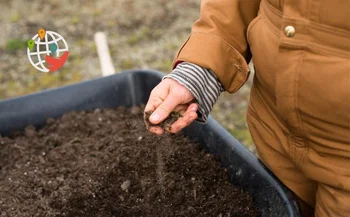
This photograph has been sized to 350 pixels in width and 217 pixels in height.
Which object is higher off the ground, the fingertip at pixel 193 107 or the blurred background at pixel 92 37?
the fingertip at pixel 193 107

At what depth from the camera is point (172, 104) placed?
3.16 feet

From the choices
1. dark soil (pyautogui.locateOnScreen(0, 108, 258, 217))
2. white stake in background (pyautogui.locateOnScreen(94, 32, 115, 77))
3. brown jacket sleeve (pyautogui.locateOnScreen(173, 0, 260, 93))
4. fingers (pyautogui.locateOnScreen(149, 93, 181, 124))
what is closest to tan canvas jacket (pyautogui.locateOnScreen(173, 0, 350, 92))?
brown jacket sleeve (pyautogui.locateOnScreen(173, 0, 260, 93))

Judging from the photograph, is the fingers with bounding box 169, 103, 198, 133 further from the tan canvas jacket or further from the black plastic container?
the black plastic container

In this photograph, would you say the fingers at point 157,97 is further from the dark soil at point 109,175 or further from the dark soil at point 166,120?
the dark soil at point 109,175

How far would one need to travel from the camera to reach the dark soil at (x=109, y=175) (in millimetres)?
1180

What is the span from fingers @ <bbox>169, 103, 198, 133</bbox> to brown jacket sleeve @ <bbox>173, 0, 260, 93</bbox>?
10cm

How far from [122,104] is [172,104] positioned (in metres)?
0.65

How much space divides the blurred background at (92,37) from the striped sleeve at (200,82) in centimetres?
91

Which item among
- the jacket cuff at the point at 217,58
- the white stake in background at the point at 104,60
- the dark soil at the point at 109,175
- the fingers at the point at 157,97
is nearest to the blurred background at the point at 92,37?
the white stake in background at the point at 104,60

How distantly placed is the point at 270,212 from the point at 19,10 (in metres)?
2.24

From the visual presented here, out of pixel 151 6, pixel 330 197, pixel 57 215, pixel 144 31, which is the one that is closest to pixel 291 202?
pixel 330 197

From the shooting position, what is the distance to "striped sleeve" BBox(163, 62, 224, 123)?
100 centimetres

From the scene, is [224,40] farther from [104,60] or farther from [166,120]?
[104,60]

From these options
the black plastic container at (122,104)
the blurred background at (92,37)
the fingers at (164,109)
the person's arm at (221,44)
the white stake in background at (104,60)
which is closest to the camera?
the fingers at (164,109)
